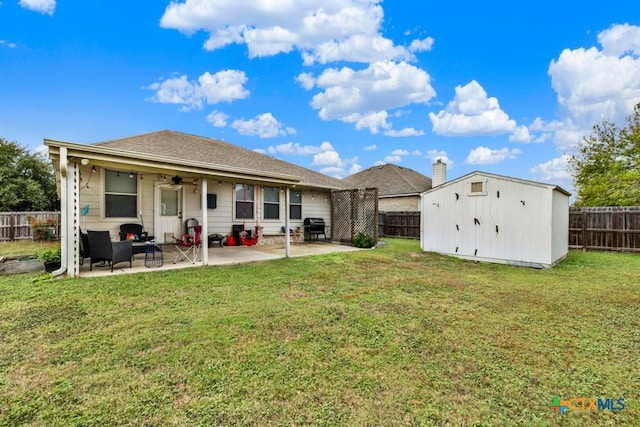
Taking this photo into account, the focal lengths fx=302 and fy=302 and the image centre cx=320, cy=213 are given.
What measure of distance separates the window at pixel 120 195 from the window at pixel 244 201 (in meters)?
3.13

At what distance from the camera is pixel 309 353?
2.76 meters

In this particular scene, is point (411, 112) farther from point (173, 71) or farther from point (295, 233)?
point (173, 71)

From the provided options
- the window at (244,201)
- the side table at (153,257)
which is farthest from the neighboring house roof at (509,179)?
the side table at (153,257)

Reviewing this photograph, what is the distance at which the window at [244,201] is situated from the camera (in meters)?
10.7

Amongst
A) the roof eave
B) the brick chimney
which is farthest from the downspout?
the brick chimney

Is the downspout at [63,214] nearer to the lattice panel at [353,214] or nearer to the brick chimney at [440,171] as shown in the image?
the lattice panel at [353,214]

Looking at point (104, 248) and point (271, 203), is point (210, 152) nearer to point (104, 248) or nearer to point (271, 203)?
point (271, 203)

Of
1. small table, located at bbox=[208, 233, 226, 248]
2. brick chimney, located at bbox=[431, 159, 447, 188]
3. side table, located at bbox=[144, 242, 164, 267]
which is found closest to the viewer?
side table, located at bbox=[144, 242, 164, 267]

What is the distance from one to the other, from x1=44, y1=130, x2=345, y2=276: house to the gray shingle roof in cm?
3

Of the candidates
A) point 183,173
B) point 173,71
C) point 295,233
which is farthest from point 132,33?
point 295,233

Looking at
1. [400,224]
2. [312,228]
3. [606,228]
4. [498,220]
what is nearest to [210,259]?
[312,228]

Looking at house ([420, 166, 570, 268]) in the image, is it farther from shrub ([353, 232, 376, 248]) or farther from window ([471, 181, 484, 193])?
shrub ([353, 232, 376, 248])

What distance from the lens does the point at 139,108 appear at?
13852 millimetres

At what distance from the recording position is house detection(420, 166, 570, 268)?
23.9 feet
